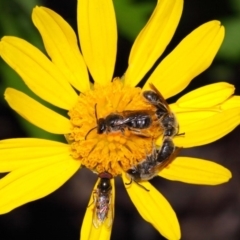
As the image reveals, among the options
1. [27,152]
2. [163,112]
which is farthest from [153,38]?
[27,152]

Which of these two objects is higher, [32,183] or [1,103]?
[1,103]

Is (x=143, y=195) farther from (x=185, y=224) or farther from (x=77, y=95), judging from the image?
(x=185, y=224)

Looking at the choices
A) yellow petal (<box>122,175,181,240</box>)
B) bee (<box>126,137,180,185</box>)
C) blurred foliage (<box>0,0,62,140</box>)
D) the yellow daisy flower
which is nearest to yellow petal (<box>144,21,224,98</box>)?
the yellow daisy flower

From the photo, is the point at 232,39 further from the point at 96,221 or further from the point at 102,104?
the point at 96,221

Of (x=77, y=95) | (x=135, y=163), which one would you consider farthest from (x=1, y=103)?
(x=135, y=163)

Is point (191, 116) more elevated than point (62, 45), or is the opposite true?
point (62, 45)

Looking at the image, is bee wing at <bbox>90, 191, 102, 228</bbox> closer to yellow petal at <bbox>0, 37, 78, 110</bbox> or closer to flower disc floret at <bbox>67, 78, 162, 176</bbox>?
flower disc floret at <bbox>67, 78, 162, 176</bbox>

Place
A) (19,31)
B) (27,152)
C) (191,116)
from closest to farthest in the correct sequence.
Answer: (27,152) → (191,116) → (19,31)
